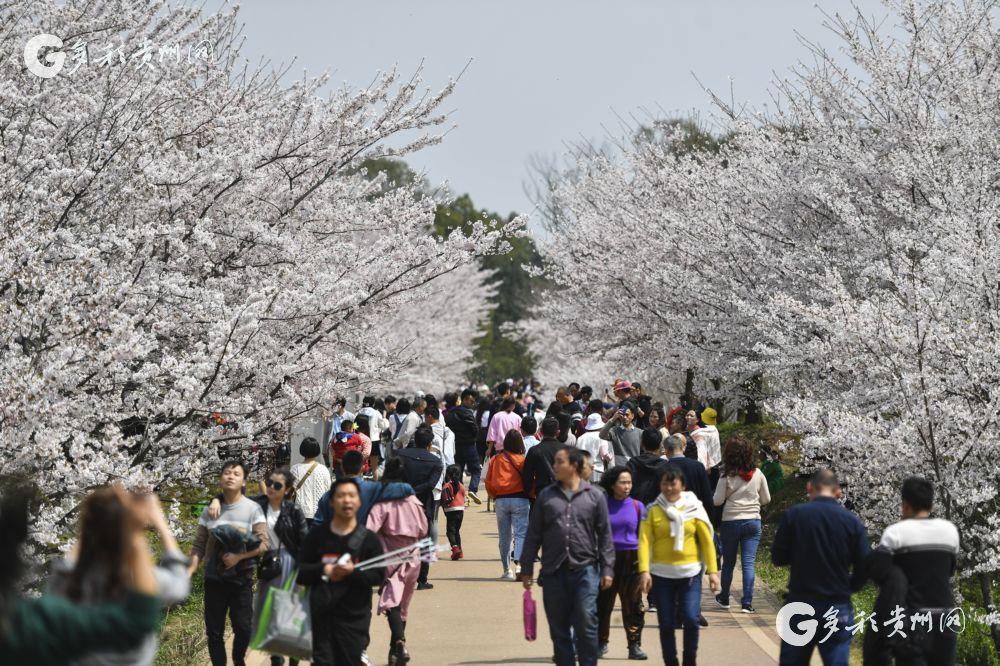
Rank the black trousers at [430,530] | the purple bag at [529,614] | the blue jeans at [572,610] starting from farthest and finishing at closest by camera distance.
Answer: the black trousers at [430,530], the purple bag at [529,614], the blue jeans at [572,610]

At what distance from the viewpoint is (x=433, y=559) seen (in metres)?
7.80

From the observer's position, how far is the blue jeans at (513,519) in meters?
12.3

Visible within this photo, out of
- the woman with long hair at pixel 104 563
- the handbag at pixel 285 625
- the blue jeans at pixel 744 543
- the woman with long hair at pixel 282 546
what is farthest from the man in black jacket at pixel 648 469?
the woman with long hair at pixel 104 563

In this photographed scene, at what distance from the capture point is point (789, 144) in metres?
17.7

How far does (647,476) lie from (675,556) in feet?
8.50

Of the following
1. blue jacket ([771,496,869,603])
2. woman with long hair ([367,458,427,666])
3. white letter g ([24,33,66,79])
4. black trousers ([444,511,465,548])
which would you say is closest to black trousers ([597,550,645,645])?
woman with long hair ([367,458,427,666])

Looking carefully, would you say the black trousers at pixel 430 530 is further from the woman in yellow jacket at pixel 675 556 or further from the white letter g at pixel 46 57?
the white letter g at pixel 46 57

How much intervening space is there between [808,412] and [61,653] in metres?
8.26

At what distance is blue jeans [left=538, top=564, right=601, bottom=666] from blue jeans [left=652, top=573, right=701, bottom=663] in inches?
23.6

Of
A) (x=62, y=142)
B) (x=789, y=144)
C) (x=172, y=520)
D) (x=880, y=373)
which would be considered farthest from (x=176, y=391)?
(x=789, y=144)

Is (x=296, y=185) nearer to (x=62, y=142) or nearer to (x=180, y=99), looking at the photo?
(x=180, y=99)

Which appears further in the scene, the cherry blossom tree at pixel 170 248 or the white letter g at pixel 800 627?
the cherry blossom tree at pixel 170 248

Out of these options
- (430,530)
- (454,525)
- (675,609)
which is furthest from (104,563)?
(454,525)

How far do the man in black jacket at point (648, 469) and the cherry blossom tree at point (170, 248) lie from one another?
3.06 m
